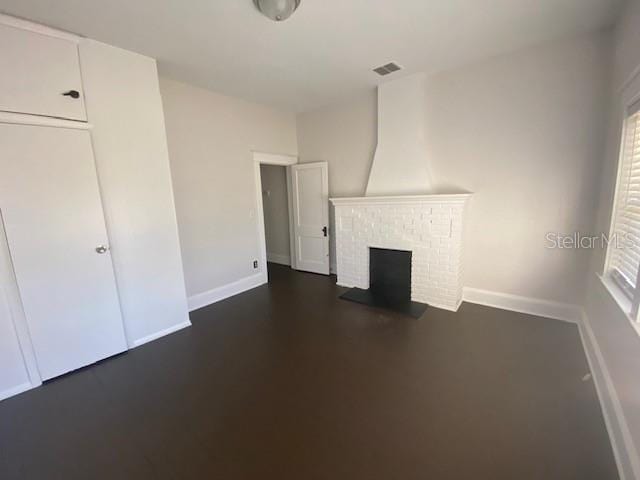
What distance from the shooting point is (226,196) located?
3.91m

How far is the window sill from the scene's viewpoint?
157cm

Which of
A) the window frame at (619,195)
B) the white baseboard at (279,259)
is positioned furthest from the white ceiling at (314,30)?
the white baseboard at (279,259)

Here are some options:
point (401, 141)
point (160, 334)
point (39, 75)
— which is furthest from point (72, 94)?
point (401, 141)

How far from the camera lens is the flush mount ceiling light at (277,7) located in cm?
191

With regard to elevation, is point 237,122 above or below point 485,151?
above

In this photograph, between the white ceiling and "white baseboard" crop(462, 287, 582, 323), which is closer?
the white ceiling

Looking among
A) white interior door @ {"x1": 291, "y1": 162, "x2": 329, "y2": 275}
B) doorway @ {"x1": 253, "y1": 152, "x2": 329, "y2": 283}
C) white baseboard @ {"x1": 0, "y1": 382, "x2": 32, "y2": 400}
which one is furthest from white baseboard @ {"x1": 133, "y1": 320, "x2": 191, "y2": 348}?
white interior door @ {"x1": 291, "y1": 162, "x2": 329, "y2": 275}

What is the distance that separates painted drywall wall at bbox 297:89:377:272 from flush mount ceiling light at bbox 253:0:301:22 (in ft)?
7.33

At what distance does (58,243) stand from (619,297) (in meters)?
4.30

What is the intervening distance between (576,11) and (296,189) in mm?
3857

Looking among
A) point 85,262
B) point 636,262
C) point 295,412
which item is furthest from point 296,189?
point 636,262

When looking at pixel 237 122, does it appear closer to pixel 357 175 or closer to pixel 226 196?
A: pixel 226 196

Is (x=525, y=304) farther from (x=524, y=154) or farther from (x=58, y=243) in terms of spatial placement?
(x=58, y=243)

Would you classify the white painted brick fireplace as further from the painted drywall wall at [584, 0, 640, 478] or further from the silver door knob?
the silver door knob
